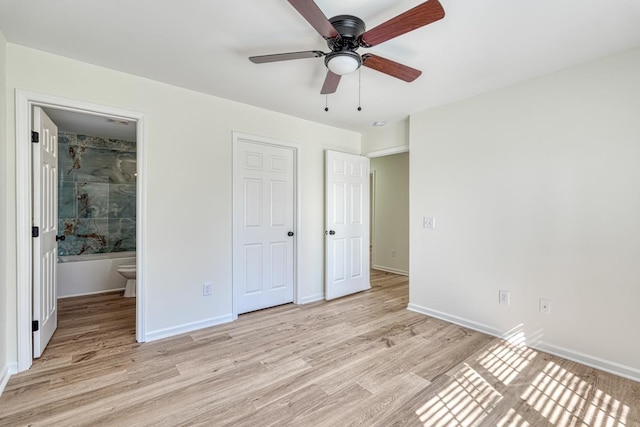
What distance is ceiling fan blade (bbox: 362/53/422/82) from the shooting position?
1.87m

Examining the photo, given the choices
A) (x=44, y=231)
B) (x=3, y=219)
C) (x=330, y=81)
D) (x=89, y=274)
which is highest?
(x=330, y=81)

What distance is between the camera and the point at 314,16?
57.5 inches

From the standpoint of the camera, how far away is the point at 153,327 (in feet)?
8.98

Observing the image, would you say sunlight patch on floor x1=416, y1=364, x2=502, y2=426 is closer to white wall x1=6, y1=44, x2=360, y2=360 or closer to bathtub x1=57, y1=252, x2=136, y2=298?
white wall x1=6, y1=44, x2=360, y2=360

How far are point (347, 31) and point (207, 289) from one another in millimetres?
2608

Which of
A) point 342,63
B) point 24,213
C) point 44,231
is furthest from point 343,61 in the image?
point 44,231

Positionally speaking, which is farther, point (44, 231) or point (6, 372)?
point (44, 231)

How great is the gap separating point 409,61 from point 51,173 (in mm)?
3258

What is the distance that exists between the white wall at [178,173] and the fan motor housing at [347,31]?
1.75 meters

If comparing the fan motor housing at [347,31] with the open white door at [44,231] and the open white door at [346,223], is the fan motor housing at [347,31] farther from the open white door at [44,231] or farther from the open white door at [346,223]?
the open white door at [44,231]

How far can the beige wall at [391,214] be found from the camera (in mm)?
5406

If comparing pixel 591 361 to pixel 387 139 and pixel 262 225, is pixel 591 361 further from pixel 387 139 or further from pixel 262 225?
pixel 262 225

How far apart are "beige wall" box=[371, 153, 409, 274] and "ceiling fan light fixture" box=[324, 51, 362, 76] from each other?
3.74 metres

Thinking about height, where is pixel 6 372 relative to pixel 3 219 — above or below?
below
